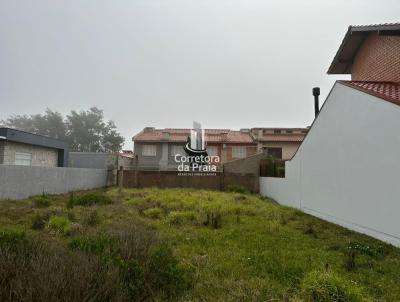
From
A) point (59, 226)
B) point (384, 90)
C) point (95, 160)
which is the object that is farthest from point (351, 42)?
point (95, 160)

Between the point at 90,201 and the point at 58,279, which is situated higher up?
the point at 58,279

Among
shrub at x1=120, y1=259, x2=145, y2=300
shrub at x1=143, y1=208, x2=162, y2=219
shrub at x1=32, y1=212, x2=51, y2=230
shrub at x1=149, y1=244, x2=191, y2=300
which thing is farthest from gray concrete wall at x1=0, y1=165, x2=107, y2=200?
shrub at x1=120, y1=259, x2=145, y2=300

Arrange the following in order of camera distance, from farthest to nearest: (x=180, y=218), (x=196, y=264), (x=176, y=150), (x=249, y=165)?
(x=176, y=150)
(x=249, y=165)
(x=180, y=218)
(x=196, y=264)

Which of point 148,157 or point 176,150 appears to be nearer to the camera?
point 176,150

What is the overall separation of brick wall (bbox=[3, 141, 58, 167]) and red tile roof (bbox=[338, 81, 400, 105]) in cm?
1746

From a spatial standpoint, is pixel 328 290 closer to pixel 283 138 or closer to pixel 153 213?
pixel 153 213

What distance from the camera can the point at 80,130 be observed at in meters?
45.9

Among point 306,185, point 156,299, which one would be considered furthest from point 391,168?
point 156,299

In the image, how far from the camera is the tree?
46125mm

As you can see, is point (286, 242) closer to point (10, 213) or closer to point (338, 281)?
point (338, 281)

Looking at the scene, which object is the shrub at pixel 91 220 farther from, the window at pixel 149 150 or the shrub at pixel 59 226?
the window at pixel 149 150

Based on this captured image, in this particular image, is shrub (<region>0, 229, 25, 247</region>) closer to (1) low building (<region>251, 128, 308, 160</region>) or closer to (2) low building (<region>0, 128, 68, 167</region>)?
(2) low building (<region>0, 128, 68, 167</region>)

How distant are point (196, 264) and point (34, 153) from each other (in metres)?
17.8

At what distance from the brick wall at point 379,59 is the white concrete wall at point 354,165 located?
218 centimetres
